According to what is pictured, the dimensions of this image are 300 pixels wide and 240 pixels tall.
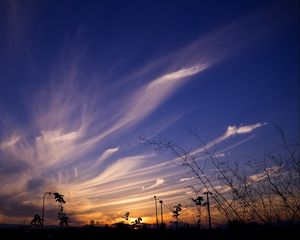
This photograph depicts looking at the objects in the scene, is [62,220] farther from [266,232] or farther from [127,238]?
[266,232]

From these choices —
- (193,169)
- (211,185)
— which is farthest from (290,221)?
(193,169)

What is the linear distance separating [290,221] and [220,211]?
1182 mm

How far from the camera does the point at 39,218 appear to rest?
213ft

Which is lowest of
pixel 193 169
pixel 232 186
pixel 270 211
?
pixel 270 211

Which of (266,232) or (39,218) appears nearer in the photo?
(266,232)

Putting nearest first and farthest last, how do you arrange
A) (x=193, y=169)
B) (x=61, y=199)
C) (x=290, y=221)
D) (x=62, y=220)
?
1. (x=290, y=221)
2. (x=193, y=169)
3. (x=61, y=199)
4. (x=62, y=220)

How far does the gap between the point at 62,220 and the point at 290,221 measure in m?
69.5

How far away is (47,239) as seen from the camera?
117 feet

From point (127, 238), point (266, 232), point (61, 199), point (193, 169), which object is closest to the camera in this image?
point (266, 232)

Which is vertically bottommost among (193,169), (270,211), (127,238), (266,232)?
(127,238)

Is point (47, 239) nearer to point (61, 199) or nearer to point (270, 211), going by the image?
point (61, 199)

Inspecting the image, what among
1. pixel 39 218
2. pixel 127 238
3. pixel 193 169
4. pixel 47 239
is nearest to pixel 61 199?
pixel 39 218

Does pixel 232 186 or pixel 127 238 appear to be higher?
pixel 232 186

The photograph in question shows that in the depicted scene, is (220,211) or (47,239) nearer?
(220,211)
